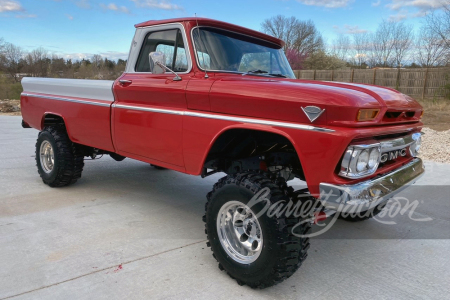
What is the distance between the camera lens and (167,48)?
3490mm

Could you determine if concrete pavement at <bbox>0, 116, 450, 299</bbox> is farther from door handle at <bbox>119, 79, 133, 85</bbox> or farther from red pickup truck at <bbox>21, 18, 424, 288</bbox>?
door handle at <bbox>119, 79, 133, 85</bbox>

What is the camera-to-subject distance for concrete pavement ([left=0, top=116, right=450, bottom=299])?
2527 millimetres

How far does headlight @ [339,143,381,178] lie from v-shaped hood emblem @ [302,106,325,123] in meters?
0.28

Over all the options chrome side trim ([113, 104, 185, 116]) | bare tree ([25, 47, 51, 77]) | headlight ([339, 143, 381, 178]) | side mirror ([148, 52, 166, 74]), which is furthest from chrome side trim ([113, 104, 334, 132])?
bare tree ([25, 47, 51, 77])

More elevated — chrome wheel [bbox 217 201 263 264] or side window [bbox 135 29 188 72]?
side window [bbox 135 29 188 72]

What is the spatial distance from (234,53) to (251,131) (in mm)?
971

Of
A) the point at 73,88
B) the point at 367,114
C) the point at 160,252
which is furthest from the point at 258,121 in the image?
the point at 73,88

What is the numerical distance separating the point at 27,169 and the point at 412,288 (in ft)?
18.7

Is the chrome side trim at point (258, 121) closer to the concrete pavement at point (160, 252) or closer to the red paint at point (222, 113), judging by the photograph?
the red paint at point (222, 113)

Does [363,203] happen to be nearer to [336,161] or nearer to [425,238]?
[336,161]

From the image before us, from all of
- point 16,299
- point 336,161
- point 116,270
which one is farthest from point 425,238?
point 16,299

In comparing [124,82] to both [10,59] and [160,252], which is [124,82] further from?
[10,59]

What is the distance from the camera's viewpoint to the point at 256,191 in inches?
97.8

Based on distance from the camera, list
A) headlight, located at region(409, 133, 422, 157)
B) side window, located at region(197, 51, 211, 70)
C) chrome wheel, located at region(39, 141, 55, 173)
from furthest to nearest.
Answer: chrome wheel, located at region(39, 141, 55, 173)
side window, located at region(197, 51, 211, 70)
headlight, located at region(409, 133, 422, 157)
